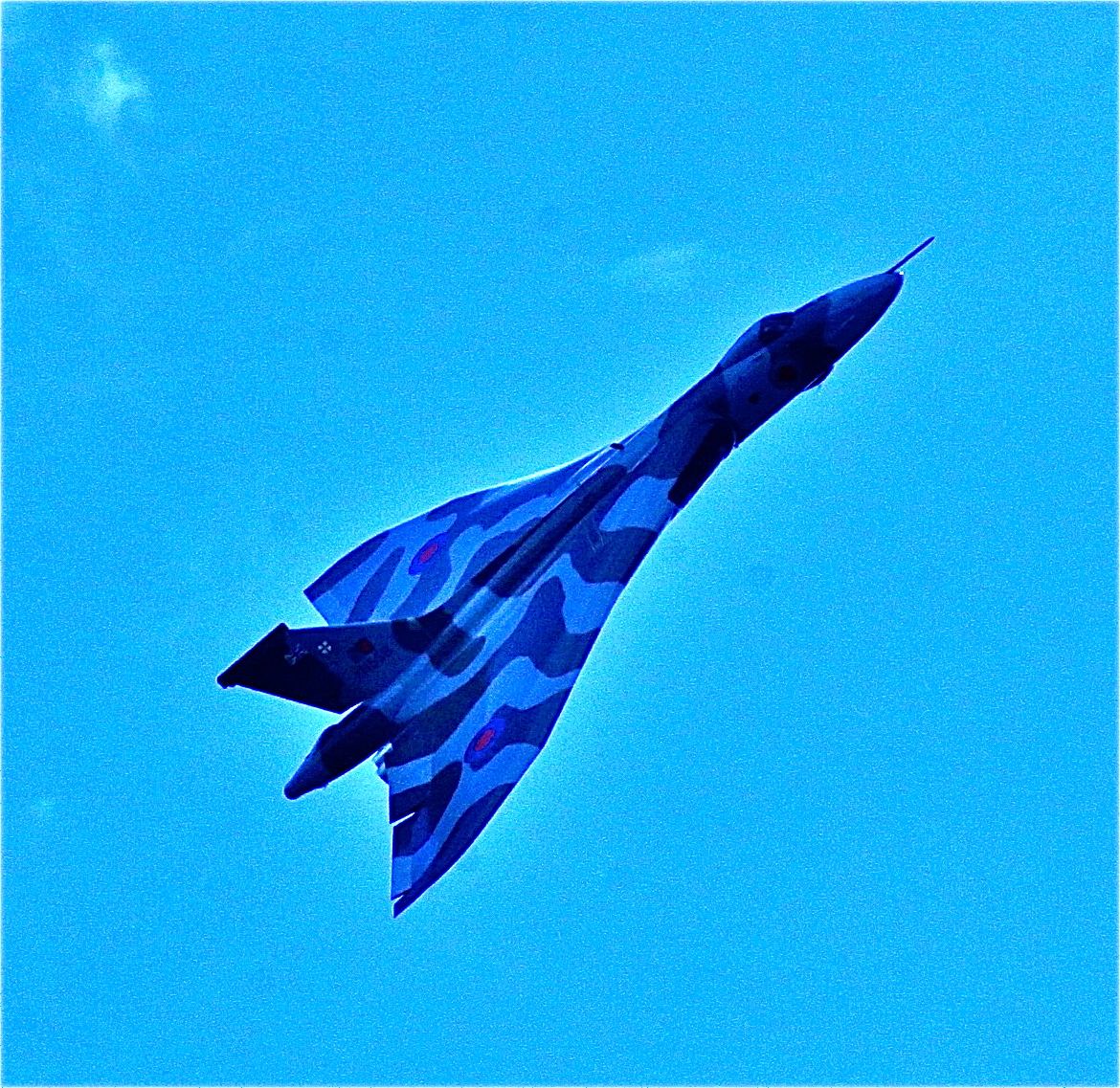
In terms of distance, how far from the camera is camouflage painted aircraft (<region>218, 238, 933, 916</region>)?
3316cm

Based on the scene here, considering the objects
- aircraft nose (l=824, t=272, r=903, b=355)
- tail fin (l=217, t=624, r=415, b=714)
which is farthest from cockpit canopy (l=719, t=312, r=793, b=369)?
tail fin (l=217, t=624, r=415, b=714)

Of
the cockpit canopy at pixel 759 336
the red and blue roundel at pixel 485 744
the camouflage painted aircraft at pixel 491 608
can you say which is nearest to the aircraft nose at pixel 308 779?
the camouflage painted aircraft at pixel 491 608

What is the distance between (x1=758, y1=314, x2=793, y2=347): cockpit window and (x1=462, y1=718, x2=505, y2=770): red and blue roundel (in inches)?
391

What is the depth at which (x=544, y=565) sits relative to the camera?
36.4 metres

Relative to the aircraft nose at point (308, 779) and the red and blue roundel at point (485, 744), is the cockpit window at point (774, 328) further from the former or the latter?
the aircraft nose at point (308, 779)

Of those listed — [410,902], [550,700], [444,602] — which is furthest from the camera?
[444,602]

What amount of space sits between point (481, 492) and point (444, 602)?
467cm

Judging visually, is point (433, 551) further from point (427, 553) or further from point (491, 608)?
point (491, 608)

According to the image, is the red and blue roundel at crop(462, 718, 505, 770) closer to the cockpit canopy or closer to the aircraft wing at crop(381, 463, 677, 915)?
the aircraft wing at crop(381, 463, 677, 915)

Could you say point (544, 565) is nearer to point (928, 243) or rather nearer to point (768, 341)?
point (768, 341)

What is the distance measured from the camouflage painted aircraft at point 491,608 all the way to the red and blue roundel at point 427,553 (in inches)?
1.8

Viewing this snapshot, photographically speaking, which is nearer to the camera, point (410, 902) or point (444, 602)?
point (410, 902)

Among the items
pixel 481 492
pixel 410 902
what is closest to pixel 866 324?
pixel 481 492

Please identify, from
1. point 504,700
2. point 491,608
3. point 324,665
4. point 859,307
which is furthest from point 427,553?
point 859,307
